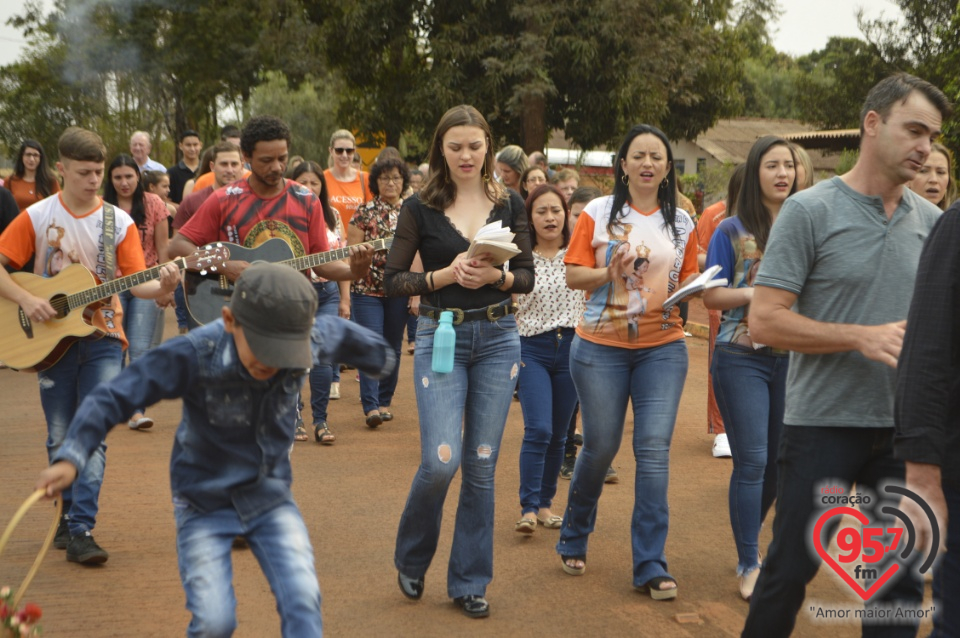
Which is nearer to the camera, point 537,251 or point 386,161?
point 537,251

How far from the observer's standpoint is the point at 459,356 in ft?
16.9

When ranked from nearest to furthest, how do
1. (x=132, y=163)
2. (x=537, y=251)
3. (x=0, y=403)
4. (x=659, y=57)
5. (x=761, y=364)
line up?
1. (x=761, y=364)
2. (x=537, y=251)
3. (x=132, y=163)
4. (x=0, y=403)
5. (x=659, y=57)

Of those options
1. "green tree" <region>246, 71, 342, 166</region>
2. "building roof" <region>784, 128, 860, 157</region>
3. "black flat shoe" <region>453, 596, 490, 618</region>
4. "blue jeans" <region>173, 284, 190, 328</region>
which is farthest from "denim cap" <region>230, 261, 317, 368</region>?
"green tree" <region>246, 71, 342, 166</region>

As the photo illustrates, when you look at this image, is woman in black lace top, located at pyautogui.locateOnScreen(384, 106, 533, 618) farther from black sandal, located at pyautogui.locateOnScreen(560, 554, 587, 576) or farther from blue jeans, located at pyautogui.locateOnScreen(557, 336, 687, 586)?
black sandal, located at pyautogui.locateOnScreen(560, 554, 587, 576)

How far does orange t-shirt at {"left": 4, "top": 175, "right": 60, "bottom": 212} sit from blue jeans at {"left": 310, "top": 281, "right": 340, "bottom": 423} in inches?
212

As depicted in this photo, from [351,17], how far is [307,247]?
20.9 meters

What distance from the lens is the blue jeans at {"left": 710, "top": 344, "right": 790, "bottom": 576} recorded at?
17.3 feet

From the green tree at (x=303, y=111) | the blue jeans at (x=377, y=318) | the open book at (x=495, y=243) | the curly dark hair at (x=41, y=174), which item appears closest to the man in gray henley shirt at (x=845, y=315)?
the open book at (x=495, y=243)

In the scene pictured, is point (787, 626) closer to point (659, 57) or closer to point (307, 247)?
point (307, 247)

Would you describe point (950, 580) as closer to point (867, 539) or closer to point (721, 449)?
point (867, 539)

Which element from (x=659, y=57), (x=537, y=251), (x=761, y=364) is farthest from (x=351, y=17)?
(x=761, y=364)

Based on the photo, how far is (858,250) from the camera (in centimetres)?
388

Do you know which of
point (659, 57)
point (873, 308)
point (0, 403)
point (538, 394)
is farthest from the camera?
point (659, 57)

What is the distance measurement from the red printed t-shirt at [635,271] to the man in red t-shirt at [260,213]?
129cm
